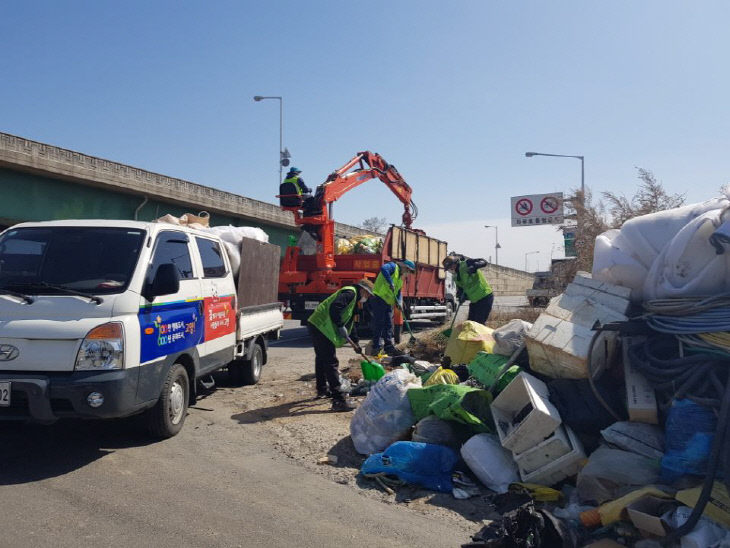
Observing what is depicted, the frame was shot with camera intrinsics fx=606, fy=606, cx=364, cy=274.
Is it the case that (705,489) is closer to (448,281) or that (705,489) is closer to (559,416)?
(559,416)

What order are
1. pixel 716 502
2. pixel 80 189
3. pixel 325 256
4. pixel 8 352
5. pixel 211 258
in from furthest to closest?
pixel 80 189 < pixel 325 256 < pixel 211 258 < pixel 8 352 < pixel 716 502

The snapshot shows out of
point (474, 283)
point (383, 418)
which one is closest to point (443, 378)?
point (383, 418)

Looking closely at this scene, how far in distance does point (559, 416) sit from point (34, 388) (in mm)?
3782

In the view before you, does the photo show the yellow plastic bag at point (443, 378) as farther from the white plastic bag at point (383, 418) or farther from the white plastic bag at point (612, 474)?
the white plastic bag at point (612, 474)

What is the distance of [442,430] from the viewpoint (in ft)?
16.5

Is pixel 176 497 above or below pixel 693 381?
below

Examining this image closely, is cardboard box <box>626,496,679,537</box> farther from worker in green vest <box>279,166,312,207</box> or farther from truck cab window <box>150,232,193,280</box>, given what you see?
worker in green vest <box>279,166,312,207</box>

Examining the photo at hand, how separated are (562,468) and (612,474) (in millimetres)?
427

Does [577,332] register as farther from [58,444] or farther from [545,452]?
[58,444]

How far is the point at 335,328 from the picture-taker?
22.9 feet

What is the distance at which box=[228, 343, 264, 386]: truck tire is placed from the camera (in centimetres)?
806

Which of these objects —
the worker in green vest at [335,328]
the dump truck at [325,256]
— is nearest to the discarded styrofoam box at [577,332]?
the worker in green vest at [335,328]

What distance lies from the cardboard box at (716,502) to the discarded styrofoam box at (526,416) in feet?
3.28

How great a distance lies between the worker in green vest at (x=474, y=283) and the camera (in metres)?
9.77
